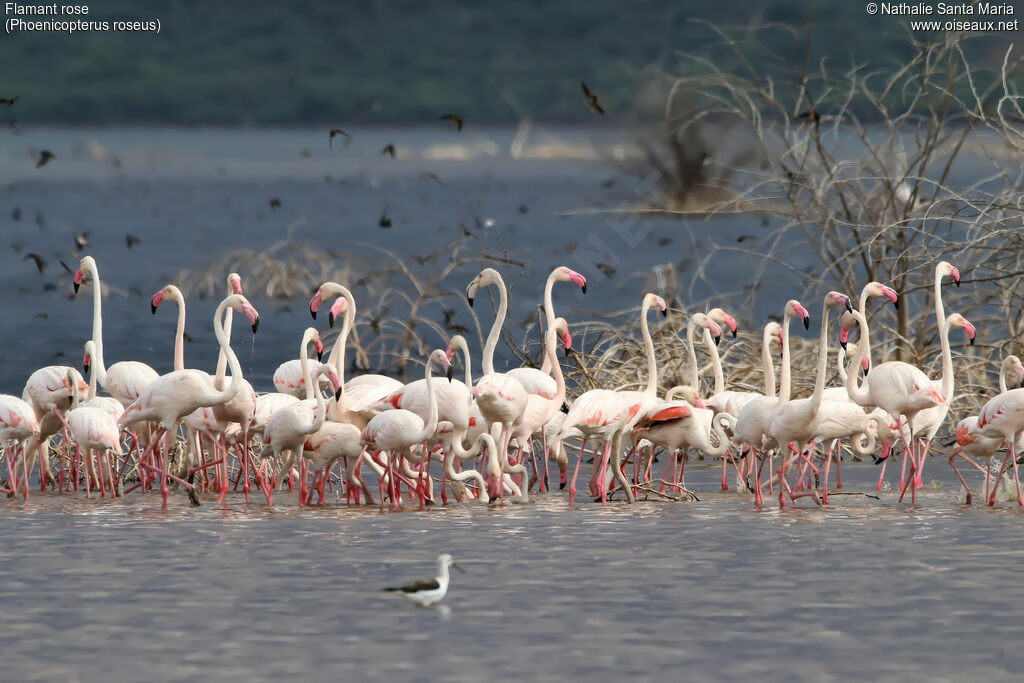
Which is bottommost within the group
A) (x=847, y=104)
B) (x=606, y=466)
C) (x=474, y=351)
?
(x=606, y=466)

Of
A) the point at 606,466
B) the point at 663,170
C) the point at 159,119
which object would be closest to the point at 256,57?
the point at 159,119

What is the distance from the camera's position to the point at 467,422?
1159cm

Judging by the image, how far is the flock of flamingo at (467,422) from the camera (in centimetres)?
1141

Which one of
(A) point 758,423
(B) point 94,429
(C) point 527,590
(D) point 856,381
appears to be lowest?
(C) point 527,590

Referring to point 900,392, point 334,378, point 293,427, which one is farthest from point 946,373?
point 293,427

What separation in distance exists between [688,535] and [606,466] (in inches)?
64.3

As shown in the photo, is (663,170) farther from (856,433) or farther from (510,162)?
(510,162)

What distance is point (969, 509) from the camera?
11.3 m

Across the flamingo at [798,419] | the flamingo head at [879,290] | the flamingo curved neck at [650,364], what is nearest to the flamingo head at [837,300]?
the flamingo at [798,419]

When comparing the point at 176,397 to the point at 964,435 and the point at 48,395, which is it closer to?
the point at 48,395

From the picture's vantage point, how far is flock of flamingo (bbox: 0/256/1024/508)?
1141cm

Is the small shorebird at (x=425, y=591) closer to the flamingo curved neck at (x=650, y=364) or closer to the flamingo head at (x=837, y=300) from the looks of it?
the flamingo curved neck at (x=650, y=364)

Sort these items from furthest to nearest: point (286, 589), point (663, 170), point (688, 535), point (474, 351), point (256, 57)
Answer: point (256, 57) < point (663, 170) < point (474, 351) < point (688, 535) < point (286, 589)

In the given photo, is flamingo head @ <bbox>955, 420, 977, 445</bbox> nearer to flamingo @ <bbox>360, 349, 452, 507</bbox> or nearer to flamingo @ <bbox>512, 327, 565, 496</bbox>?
flamingo @ <bbox>512, 327, 565, 496</bbox>
